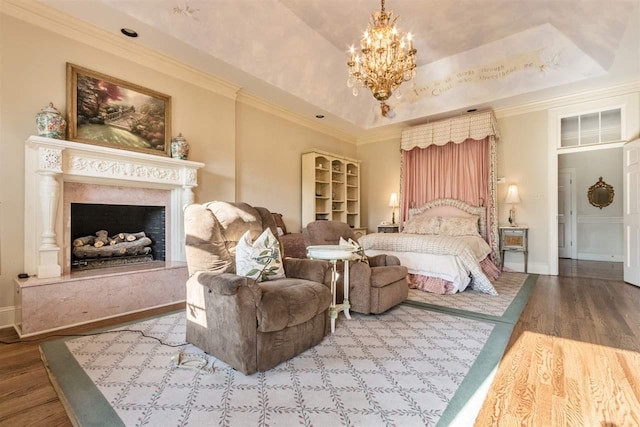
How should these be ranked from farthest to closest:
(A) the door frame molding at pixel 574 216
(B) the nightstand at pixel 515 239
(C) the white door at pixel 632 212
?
(A) the door frame molding at pixel 574 216, (B) the nightstand at pixel 515 239, (C) the white door at pixel 632 212

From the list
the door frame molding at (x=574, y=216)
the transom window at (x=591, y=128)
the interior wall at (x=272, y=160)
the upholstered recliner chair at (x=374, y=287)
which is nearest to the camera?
the upholstered recliner chair at (x=374, y=287)

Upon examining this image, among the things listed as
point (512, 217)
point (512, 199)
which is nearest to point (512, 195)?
point (512, 199)

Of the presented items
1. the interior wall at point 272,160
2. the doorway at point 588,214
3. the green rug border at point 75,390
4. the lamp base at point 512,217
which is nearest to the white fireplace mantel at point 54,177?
the green rug border at point 75,390

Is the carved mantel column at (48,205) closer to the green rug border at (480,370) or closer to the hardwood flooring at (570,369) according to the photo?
the green rug border at (480,370)

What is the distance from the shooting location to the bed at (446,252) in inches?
158

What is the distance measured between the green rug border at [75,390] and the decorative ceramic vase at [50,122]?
193 centimetres

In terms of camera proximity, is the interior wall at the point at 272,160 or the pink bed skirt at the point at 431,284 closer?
the pink bed skirt at the point at 431,284

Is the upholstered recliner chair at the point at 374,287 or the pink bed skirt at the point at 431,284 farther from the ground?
the upholstered recliner chair at the point at 374,287

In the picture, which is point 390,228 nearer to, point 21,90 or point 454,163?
point 454,163

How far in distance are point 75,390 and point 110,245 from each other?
Result: 2.26 meters

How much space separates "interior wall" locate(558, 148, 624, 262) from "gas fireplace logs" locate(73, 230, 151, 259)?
9.30m

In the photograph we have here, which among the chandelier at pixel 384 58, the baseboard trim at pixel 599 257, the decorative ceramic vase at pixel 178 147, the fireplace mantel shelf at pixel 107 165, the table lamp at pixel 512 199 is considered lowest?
the baseboard trim at pixel 599 257

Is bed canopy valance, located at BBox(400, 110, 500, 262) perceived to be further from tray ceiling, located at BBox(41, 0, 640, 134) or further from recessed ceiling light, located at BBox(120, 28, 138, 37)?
recessed ceiling light, located at BBox(120, 28, 138, 37)

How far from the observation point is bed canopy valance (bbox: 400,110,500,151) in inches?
216
